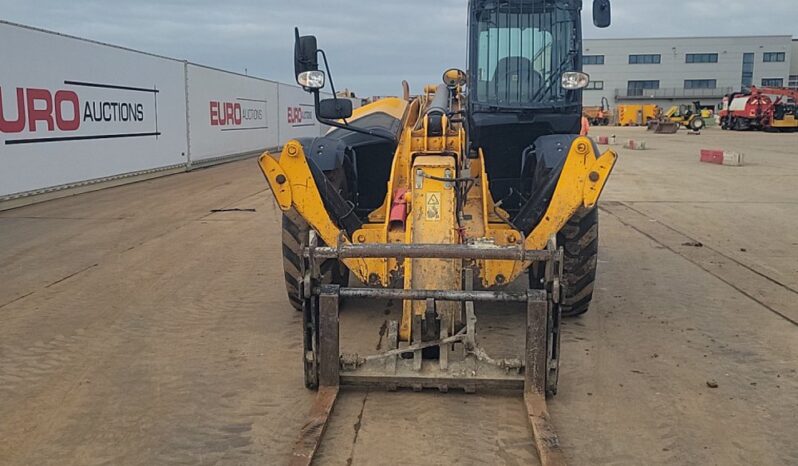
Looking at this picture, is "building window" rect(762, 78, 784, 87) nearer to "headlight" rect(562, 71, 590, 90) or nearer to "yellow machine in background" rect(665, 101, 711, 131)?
Answer: "yellow machine in background" rect(665, 101, 711, 131)

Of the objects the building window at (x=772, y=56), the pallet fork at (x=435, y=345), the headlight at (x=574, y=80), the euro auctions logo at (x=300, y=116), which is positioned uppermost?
the building window at (x=772, y=56)

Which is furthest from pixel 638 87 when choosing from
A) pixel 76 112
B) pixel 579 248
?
pixel 579 248

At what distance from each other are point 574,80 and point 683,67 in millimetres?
79961

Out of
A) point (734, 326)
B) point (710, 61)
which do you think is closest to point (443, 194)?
point (734, 326)

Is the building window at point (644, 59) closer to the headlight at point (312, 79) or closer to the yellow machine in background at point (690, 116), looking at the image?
the yellow machine in background at point (690, 116)

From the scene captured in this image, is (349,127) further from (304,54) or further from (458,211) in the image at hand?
(458,211)

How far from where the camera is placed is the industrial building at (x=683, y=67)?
7762cm

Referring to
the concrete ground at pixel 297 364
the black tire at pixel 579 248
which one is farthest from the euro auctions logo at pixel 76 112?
the black tire at pixel 579 248

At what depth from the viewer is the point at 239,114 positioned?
2417 cm

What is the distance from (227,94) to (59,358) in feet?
61.4

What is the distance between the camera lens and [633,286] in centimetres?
707

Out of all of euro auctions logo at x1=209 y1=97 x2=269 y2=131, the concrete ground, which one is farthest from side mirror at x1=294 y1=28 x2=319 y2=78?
euro auctions logo at x1=209 y1=97 x2=269 y2=131

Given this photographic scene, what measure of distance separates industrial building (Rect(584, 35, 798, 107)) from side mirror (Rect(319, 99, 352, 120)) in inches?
2997

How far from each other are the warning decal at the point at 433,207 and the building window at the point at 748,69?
83.4m
